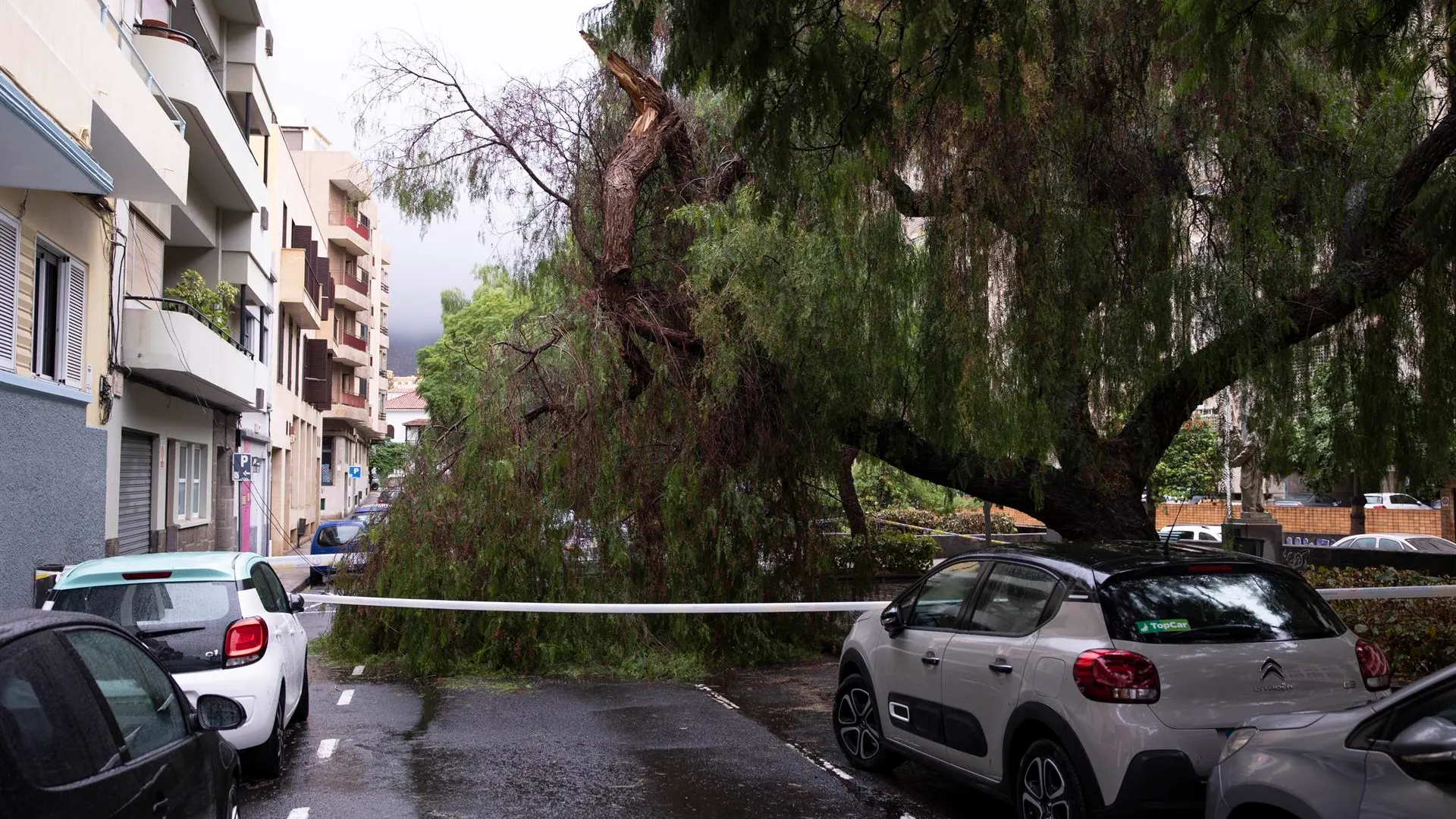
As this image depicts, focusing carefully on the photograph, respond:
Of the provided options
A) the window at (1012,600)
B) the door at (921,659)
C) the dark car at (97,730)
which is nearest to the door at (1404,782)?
the window at (1012,600)

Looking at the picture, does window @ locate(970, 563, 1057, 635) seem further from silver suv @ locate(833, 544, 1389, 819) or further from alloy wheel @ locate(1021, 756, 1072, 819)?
alloy wheel @ locate(1021, 756, 1072, 819)

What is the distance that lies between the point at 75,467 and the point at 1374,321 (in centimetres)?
1448

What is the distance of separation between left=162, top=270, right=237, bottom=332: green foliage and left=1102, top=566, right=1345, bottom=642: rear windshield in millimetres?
17395

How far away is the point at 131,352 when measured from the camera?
17.7 metres

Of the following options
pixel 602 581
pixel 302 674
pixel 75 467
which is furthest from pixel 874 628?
pixel 75 467

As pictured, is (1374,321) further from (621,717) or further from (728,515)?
(621,717)

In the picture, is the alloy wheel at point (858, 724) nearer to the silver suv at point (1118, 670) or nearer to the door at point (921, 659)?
the door at point (921, 659)

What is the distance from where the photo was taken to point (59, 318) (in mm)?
14750

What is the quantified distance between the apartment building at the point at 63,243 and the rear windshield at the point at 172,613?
4.29 meters

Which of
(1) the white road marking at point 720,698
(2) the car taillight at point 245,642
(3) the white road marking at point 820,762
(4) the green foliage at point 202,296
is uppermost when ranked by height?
(4) the green foliage at point 202,296

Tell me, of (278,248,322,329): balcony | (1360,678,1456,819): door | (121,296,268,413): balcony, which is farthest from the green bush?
(278,248,322,329): balcony

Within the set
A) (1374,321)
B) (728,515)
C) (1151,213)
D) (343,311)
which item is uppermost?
(343,311)

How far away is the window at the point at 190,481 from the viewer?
22.4 metres

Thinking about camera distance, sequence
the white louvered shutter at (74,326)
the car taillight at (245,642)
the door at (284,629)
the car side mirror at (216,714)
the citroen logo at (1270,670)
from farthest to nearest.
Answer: the white louvered shutter at (74,326), the door at (284,629), the car taillight at (245,642), the citroen logo at (1270,670), the car side mirror at (216,714)
